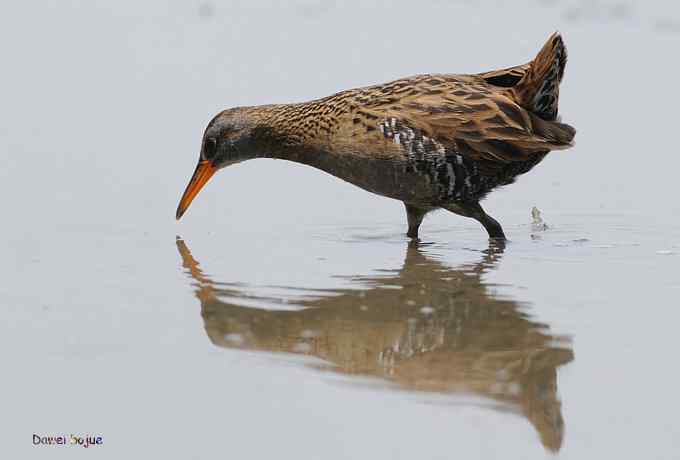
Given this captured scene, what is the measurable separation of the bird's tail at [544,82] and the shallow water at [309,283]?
830 mm

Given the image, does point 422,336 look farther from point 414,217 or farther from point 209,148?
point 209,148

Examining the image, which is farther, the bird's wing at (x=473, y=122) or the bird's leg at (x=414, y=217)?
the bird's leg at (x=414, y=217)

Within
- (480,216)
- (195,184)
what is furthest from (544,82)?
(195,184)

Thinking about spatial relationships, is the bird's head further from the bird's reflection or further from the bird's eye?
the bird's reflection

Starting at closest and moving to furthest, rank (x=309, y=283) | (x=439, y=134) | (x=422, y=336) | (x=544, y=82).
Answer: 1. (x=422, y=336)
2. (x=309, y=283)
3. (x=439, y=134)
4. (x=544, y=82)

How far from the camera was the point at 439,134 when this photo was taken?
25.4 ft

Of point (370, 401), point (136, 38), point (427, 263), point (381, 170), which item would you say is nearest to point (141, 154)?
point (381, 170)

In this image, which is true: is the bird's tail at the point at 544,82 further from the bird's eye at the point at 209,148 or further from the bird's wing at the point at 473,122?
the bird's eye at the point at 209,148

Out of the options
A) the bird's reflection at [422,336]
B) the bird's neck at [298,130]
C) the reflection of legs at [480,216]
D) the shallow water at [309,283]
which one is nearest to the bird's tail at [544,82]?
the reflection of legs at [480,216]

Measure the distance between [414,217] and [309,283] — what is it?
70.9 inches

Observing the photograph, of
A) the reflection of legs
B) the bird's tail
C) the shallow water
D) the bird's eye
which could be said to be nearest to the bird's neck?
the bird's eye

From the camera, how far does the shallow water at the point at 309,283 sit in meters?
4.46

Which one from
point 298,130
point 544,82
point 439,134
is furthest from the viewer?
point 298,130

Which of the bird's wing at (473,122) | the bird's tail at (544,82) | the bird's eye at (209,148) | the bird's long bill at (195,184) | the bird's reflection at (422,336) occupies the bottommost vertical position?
the bird's reflection at (422,336)
